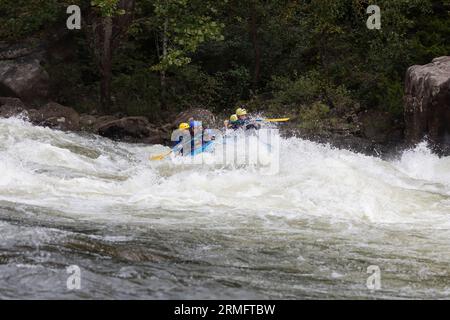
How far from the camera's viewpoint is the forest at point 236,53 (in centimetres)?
2002

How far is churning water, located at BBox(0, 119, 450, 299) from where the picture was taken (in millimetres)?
6469

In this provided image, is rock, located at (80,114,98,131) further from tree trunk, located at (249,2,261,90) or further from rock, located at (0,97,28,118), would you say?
tree trunk, located at (249,2,261,90)

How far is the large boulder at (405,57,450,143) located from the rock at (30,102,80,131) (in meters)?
8.56

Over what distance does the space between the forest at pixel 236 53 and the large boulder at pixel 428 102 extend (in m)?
1.42

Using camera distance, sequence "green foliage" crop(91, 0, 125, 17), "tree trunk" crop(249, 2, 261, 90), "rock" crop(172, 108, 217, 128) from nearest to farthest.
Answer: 1. "green foliage" crop(91, 0, 125, 17)
2. "rock" crop(172, 108, 217, 128)
3. "tree trunk" crop(249, 2, 261, 90)

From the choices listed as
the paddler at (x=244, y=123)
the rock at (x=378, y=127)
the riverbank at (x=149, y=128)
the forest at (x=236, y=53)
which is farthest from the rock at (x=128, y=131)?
the rock at (x=378, y=127)

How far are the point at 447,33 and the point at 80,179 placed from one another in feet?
39.8

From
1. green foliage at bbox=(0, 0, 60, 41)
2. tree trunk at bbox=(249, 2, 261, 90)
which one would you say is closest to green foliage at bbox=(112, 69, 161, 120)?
green foliage at bbox=(0, 0, 60, 41)

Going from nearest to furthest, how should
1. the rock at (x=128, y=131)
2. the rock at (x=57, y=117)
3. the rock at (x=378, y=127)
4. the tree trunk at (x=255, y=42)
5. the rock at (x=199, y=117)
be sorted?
the rock at (x=378, y=127)
the rock at (x=128, y=131)
the rock at (x=57, y=117)
the rock at (x=199, y=117)
the tree trunk at (x=255, y=42)

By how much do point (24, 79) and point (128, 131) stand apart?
3902 mm

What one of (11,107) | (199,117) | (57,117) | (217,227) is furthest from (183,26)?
(217,227)

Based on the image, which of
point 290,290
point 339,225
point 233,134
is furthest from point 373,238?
point 233,134

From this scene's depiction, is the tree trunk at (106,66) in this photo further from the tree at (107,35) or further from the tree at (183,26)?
the tree at (183,26)

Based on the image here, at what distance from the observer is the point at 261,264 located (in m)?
7.18
